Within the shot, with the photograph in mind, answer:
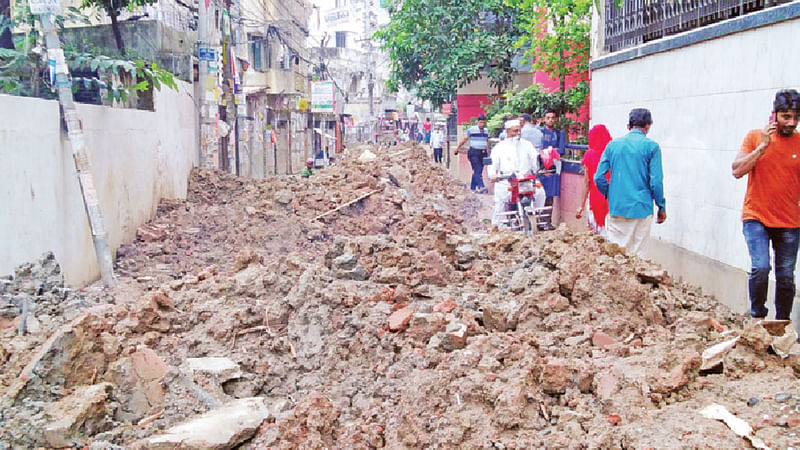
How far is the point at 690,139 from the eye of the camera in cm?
766

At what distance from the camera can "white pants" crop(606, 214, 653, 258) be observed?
275 inches

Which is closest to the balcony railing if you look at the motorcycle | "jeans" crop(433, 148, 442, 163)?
the motorcycle

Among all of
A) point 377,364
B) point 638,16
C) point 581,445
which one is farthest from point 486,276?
point 638,16

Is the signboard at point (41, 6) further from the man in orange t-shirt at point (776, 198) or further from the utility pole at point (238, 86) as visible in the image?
the utility pole at point (238, 86)

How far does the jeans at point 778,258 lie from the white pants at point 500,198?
4466 millimetres

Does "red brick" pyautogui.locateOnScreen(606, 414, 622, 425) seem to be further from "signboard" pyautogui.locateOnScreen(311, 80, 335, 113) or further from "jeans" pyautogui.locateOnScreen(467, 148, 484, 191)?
"signboard" pyautogui.locateOnScreen(311, 80, 335, 113)

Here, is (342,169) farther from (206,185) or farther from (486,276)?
(486,276)

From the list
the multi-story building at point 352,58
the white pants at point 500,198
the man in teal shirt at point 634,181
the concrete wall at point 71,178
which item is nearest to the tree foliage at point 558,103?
the white pants at point 500,198

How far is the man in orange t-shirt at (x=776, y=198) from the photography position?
5.10 metres

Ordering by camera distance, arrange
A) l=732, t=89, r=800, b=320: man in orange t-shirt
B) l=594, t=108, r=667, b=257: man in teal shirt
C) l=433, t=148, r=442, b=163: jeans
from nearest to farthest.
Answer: l=732, t=89, r=800, b=320: man in orange t-shirt
l=594, t=108, r=667, b=257: man in teal shirt
l=433, t=148, r=442, b=163: jeans

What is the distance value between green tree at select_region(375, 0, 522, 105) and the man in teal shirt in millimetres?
16914

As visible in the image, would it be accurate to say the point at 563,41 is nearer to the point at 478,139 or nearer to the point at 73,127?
the point at 478,139

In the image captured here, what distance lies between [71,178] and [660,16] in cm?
692

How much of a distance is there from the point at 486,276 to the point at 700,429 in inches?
139
